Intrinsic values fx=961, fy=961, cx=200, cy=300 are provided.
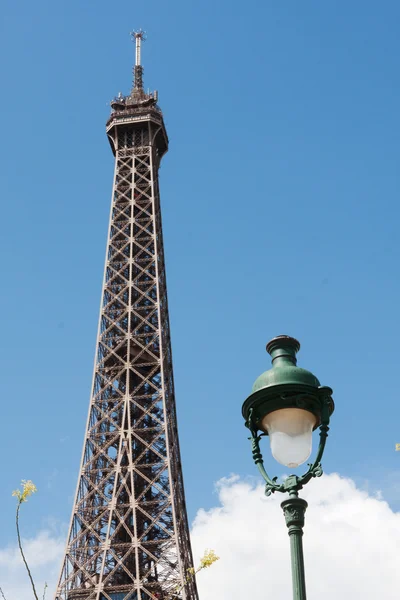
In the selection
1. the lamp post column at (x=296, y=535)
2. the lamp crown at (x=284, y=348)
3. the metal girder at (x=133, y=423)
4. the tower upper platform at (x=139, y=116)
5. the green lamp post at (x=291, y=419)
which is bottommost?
the lamp post column at (x=296, y=535)

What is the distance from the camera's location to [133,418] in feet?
232

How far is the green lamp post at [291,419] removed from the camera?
912 cm

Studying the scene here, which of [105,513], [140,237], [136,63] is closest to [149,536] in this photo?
[105,513]

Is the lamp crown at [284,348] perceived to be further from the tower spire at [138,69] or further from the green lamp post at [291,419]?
the tower spire at [138,69]

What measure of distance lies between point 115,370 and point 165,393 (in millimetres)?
4408

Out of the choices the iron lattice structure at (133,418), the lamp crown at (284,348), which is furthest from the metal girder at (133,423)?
the lamp crown at (284,348)

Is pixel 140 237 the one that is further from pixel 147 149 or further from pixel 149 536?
pixel 149 536

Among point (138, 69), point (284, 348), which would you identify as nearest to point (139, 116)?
point (138, 69)

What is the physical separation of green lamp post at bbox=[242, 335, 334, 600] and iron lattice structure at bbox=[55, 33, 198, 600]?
52.5 m

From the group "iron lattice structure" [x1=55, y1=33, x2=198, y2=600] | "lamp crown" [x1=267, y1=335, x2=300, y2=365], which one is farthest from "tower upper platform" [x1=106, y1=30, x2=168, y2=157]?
"lamp crown" [x1=267, y1=335, x2=300, y2=365]

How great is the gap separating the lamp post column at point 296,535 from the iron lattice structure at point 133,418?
52563 millimetres

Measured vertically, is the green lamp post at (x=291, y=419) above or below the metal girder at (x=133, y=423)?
below

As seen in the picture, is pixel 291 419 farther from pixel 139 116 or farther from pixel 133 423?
pixel 139 116

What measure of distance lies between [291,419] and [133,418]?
62133mm
